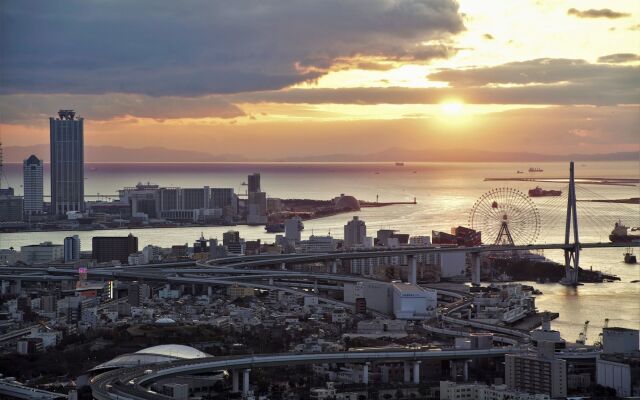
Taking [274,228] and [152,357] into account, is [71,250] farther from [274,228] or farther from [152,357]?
[152,357]

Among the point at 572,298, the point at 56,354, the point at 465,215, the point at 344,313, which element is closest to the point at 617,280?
the point at 572,298

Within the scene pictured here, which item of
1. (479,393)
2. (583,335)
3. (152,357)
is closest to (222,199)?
(583,335)

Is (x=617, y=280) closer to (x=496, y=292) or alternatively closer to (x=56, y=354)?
(x=496, y=292)

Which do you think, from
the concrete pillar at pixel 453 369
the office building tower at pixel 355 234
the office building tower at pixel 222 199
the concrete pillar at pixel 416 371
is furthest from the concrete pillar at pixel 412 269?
the office building tower at pixel 222 199

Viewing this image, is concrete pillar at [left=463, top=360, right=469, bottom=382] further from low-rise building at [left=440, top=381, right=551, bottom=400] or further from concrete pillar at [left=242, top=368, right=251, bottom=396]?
concrete pillar at [left=242, top=368, right=251, bottom=396]

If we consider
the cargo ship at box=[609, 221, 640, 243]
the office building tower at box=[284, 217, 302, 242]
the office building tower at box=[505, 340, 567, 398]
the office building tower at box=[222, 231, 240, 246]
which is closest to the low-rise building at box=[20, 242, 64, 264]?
the office building tower at box=[222, 231, 240, 246]

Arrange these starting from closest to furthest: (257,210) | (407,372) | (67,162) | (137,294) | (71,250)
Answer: (407,372) < (137,294) < (71,250) < (257,210) < (67,162)

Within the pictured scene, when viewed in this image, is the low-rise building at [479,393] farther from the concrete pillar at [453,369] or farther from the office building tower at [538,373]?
the concrete pillar at [453,369]
